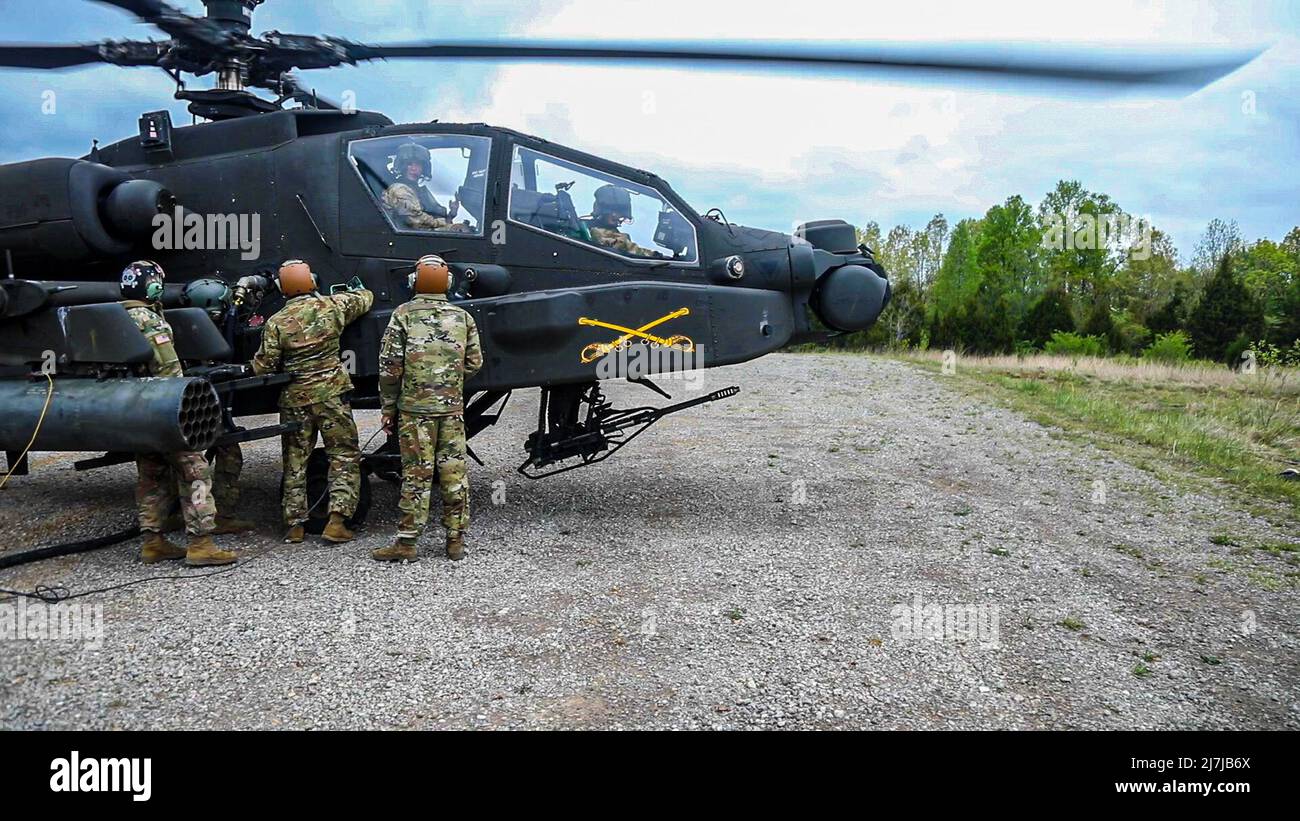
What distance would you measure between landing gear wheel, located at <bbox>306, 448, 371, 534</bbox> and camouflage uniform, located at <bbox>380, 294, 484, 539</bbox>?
755mm

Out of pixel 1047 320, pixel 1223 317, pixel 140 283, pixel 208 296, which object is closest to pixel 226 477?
pixel 208 296

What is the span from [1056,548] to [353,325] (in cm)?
489

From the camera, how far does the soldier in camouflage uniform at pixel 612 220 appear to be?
633 centimetres

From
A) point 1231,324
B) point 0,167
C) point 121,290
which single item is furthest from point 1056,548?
point 1231,324

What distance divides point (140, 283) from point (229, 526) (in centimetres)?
169

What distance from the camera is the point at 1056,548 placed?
6012 millimetres

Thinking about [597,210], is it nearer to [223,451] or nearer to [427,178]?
[427,178]

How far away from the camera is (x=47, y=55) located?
19.3 ft

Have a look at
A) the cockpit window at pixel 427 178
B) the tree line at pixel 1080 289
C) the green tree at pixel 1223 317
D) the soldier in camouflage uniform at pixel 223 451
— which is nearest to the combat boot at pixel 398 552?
the soldier in camouflage uniform at pixel 223 451

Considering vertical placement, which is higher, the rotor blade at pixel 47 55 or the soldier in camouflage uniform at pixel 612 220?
the rotor blade at pixel 47 55

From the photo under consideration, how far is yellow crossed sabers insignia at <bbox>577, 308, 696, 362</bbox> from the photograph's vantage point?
588 centimetres

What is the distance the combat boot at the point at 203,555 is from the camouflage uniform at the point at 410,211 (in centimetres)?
237

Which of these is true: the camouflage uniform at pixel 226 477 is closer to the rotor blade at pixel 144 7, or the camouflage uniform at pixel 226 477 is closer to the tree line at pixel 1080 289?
the rotor blade at pixel 144 7
